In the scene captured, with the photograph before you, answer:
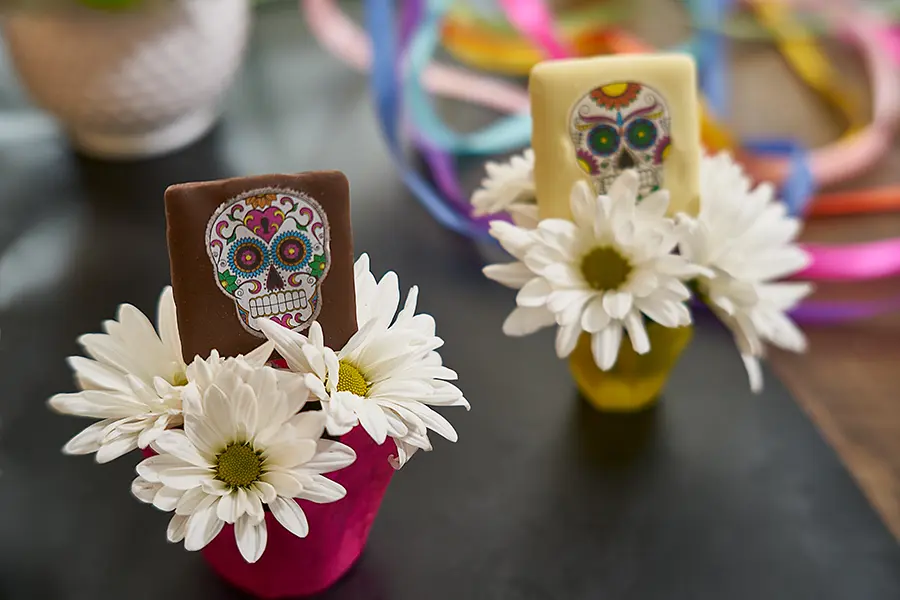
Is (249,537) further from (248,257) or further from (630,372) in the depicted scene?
(630,372)

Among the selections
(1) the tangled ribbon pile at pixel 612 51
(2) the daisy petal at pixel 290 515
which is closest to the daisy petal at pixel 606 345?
(2) the daisy petal at pixel 290 515

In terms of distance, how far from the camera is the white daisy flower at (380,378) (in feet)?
1.40

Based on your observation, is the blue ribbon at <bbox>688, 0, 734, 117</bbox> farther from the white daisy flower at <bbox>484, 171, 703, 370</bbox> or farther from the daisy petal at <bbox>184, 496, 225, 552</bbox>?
the daisy petal at <bbox>184, 496, 225, 552</bbox>

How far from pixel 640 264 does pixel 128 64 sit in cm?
56

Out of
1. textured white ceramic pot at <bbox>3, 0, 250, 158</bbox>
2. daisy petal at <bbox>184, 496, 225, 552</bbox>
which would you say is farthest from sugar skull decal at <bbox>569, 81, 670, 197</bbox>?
textured white ceramic pot at <bbox>3, 0, 250, 158</bbox>

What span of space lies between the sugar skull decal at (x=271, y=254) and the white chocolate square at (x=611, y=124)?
17 centimetres

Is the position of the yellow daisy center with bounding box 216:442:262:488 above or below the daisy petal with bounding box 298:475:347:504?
above

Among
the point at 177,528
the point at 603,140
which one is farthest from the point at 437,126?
the point at 177,528

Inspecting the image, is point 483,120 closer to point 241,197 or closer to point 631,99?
point 631,99

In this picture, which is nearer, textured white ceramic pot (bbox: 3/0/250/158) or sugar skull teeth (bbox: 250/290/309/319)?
sugar skull teeth (bbox: 250/290/309/319)

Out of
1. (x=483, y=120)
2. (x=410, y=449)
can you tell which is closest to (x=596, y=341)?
(x=410, y=449)

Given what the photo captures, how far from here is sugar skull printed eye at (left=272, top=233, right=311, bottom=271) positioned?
462mm

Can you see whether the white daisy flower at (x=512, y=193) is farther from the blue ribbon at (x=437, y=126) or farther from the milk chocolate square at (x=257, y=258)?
the blue ribbon at (x=437, y=126)

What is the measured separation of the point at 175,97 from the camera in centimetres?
88
